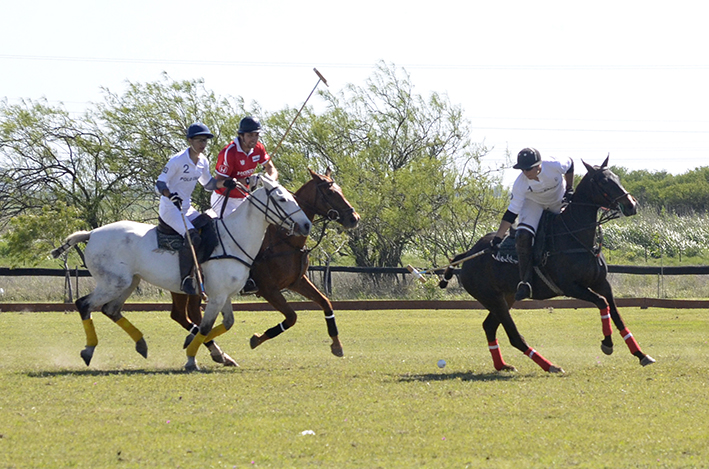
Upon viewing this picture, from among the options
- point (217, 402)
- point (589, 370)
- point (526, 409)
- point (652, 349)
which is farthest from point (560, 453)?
point (652, 349)

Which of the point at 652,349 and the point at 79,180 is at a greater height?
the point at 79,180

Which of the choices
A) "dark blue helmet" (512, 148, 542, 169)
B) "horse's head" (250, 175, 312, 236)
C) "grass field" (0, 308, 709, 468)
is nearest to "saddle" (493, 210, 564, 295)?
"dark blue helmet" (512, 148, 542, 169)

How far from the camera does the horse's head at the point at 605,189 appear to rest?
35.3ft

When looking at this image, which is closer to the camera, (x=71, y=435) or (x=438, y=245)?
(x=71, y=435)

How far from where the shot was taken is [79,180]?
40.1 m

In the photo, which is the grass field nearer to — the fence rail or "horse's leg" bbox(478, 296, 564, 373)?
"horse's leg" bbox(478, 296, 564, 373)

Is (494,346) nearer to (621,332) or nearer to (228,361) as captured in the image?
(621,332)

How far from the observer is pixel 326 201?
12.1 metres

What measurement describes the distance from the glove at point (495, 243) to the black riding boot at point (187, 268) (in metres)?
3.60

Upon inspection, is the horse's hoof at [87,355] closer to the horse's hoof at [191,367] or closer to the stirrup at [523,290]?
the horse's hoof at [191,367]

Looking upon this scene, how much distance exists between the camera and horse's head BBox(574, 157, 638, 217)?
10.8 meters

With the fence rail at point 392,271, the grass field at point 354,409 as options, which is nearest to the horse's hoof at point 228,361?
the grass field at point 354,409

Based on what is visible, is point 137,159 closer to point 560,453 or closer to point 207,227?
point 207,227

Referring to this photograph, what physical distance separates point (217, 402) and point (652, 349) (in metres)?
7.79
